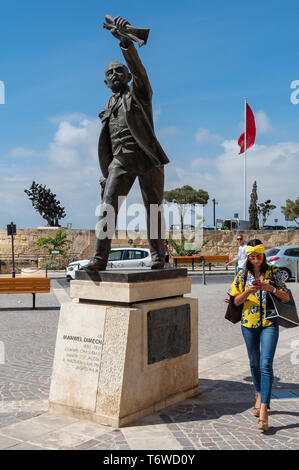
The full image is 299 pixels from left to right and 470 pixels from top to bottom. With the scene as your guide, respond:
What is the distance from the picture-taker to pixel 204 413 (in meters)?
4.16

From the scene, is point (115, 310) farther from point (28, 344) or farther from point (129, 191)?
point (28, 344)

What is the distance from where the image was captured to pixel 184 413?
414 centimetres

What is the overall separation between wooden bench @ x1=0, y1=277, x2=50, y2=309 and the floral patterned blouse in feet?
24.4

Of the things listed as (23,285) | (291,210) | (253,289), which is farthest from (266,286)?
(291,210)

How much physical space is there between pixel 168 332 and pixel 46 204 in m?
31.3

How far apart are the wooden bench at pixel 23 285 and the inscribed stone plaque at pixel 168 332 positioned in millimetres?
6730

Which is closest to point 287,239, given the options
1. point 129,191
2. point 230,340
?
point 230,340

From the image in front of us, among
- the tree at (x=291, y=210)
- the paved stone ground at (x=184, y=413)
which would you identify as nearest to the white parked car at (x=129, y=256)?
the paved stone ground at (x=184, y=413)

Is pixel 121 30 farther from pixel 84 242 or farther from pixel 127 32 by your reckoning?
pixel 84 242

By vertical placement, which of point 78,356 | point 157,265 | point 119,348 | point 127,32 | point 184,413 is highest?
point 127,32

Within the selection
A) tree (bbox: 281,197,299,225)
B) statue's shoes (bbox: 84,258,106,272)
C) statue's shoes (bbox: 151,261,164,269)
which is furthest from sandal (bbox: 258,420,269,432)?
tree (bbox: 281,197,299,225)

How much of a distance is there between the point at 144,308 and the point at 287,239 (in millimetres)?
26305

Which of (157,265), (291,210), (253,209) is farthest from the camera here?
(291,210)

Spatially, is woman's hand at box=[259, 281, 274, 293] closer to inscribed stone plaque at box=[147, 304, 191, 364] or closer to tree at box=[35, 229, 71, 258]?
inscribed stone plaque at box=[147, 304, 191, 364]
